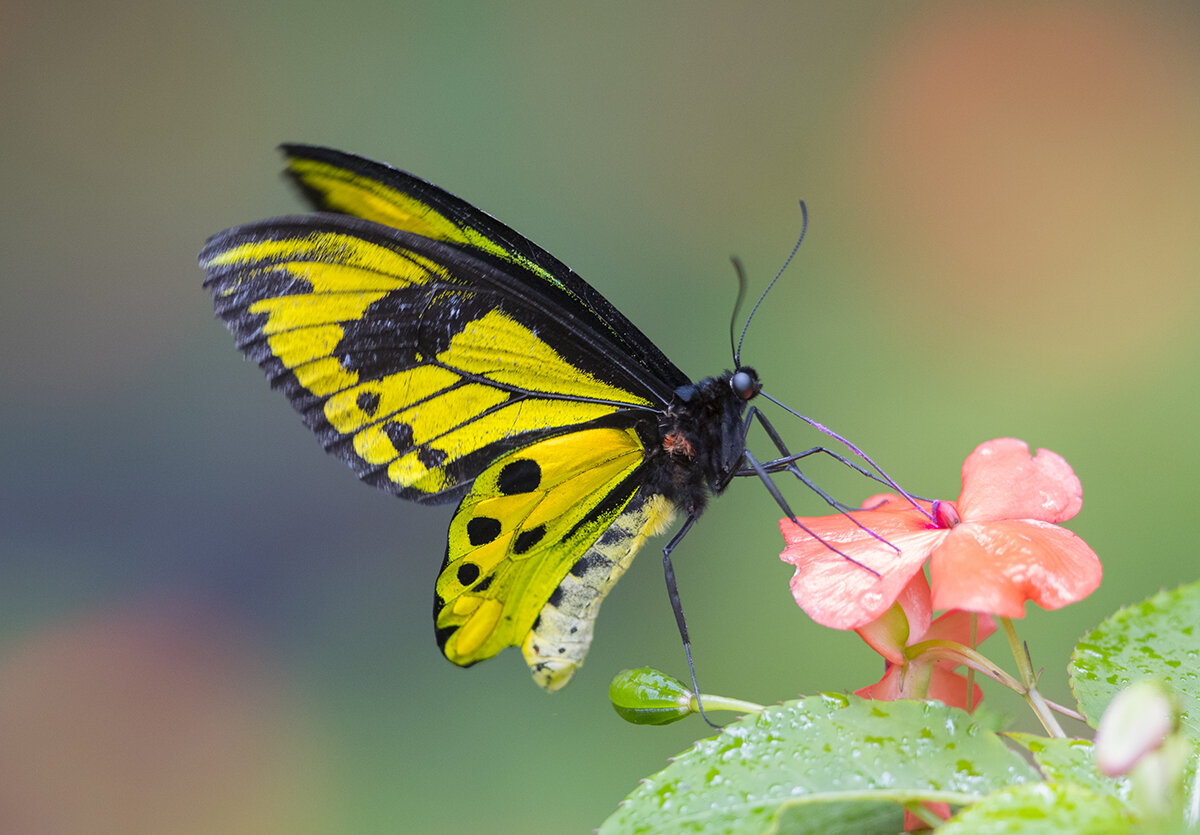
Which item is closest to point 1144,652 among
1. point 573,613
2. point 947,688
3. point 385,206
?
point 947,688

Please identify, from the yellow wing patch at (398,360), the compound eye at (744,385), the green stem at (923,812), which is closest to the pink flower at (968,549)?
the green stem at (923,812)

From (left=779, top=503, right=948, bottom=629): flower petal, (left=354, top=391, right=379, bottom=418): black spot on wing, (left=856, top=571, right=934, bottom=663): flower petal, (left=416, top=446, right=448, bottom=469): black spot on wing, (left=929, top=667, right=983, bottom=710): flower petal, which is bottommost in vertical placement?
(left=929, top=667, right=983, bottom=710): flower petal

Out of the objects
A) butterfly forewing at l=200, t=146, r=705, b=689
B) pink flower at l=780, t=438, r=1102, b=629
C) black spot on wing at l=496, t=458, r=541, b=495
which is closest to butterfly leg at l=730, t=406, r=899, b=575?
pink flower at l=780, t=438, r=1102, b=629

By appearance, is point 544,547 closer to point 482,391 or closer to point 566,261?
point 482,391

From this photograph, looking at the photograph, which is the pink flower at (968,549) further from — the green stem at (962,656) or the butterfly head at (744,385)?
the butterfly head at (744,385)

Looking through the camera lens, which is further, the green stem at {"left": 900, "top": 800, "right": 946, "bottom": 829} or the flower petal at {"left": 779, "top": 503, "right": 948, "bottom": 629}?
the flower petal at {"left": 779, "top": 503, "right": 948, "bottom": 629}

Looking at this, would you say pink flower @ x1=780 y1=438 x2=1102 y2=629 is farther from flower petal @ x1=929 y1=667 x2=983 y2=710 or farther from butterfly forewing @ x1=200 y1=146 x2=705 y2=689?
butterfly forewing @ x1=200 y1=146 x2=705 y2=689

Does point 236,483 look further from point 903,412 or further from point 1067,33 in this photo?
point 1067,33

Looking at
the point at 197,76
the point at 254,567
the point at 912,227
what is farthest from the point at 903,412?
the point at 197,76
